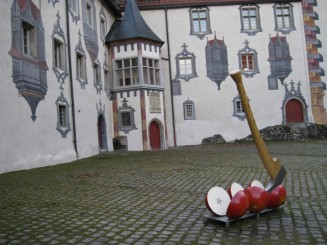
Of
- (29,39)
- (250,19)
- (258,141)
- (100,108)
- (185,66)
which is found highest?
(250,19)

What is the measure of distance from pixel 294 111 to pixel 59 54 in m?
16.8

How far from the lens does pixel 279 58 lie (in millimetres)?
24266

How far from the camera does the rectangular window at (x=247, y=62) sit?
24.4 m

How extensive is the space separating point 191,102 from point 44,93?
42.3 feet

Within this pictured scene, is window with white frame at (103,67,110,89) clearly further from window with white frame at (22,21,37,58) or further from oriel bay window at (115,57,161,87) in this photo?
window with white frame at (22,21,37,58)

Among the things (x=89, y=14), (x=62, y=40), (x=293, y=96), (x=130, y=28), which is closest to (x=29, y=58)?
(x=62, y=40)

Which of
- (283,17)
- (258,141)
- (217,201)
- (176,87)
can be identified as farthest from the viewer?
(283,17)

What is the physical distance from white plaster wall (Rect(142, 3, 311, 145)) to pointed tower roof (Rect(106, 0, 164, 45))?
2.09 m

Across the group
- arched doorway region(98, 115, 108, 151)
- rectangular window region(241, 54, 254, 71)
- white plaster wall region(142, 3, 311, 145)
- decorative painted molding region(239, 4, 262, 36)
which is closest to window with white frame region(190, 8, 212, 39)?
white plaster wall region(142, 3, 311, 145)

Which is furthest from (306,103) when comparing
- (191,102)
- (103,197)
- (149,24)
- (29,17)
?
(103,197)

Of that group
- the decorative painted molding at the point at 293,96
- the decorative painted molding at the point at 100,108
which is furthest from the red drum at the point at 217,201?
the decorative painted molding at the point at 293,96

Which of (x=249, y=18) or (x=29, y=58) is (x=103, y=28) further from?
(x=249, y=18)

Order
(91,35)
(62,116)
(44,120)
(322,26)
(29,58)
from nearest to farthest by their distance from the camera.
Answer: (29,58) → (44,120) → (62,116) → (91,35) → (322,26)

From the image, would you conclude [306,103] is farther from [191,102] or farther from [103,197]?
[103,197]
